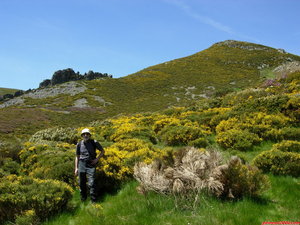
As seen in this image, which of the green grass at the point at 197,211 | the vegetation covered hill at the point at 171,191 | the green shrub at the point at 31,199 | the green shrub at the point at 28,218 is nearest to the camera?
the green grass at the point at 197,211

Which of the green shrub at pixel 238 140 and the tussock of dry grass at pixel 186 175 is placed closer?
the tussock of dry grass at pixel 186 175

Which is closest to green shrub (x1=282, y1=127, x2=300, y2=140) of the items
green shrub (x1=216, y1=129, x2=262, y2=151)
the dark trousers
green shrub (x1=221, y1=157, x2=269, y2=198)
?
green shrub (x1=216, y1=129, x2=262, y2=151)

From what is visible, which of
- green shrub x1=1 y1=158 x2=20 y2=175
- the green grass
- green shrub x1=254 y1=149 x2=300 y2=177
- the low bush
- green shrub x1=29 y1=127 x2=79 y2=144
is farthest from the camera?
green shrub x1=29 y1=127 x2=79 y2=144

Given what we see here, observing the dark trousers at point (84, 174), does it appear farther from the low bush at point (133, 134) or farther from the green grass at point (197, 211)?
the low bush at point (133, 134)

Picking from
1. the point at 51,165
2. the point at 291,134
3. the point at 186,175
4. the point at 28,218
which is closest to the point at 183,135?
the point at 291,134

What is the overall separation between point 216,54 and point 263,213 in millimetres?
77688

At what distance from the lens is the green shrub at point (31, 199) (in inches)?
205

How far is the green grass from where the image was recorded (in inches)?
159

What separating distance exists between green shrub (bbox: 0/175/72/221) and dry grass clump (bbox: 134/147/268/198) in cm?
201

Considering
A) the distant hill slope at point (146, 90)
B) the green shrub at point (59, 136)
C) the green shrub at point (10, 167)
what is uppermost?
the distant hill slope at point (146, 90)

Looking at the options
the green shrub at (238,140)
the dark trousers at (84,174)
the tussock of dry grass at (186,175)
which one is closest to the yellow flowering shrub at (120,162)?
the dark trousers at (84,174)

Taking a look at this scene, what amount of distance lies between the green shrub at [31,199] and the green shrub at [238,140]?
635 centimetres

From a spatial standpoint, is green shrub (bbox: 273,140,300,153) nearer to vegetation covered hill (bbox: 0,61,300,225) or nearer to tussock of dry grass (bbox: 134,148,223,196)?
vegetation covered hill (bbox: 0,61,300,225)

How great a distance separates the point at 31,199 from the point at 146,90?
47967 millimetres
